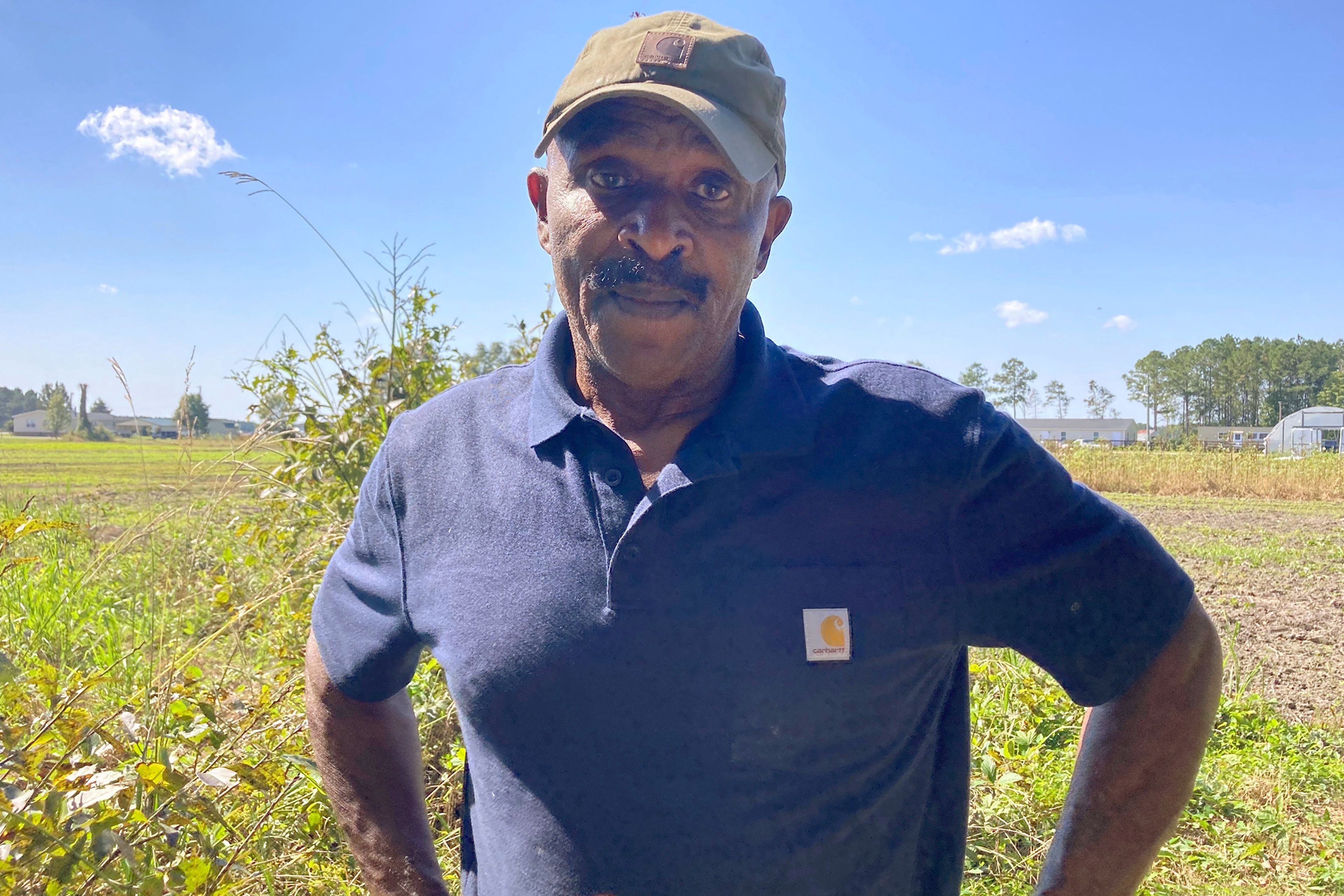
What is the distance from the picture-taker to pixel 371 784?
1.51 m

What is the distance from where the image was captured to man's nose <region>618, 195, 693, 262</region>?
137cm

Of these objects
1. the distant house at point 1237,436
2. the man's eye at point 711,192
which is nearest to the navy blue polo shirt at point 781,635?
the man's eye at point 711,192

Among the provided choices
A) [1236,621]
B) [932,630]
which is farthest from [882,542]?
[1236,621]

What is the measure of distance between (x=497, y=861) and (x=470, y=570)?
18.5 inches

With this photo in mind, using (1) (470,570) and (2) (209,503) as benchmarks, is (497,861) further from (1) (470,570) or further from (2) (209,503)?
(2) (209,503)

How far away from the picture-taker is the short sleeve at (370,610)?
142 cm

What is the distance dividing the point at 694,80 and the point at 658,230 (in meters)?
0.26

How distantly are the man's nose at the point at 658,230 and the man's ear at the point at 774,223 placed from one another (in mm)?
239

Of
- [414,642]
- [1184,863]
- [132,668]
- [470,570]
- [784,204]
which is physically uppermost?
[784,204]

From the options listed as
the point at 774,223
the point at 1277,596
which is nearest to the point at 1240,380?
the point at 1277,596

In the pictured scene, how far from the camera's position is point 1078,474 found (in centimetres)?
1622

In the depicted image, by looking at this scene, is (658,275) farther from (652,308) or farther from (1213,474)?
(1213,474)

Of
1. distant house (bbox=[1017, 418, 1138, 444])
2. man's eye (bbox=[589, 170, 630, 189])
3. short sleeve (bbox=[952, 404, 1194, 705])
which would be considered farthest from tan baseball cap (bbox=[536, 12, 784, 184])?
distant house (bbox=[1017, 418, 1138, 444])

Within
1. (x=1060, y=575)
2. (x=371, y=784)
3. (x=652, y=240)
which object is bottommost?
(x=371, y=784)
